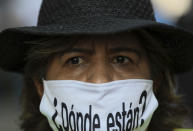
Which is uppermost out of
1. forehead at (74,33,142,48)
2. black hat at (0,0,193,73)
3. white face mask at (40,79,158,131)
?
black hat at (0,0,193,73)

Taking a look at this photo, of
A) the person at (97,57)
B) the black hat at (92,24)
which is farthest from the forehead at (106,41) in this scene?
the black hat at (92,24)

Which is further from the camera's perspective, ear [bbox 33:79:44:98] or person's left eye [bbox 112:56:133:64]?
ear [bbox 33:79:44:98]

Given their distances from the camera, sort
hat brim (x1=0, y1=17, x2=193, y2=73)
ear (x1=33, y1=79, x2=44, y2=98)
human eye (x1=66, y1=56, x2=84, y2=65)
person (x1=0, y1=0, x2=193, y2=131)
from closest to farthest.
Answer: hat brim (x1=0, y1=17, x2=193, y2=73)
person (x1=0, y1=0, x2=193, y2=131)
human eye (x1=66, y1=56, x2=84, y2=65)
ear (x1=33, y1=79, x2=44, y2=98)

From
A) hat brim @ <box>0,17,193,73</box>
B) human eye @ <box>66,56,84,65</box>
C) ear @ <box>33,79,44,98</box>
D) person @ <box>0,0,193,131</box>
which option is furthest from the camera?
ear @ <box>33,79,44,98</box>

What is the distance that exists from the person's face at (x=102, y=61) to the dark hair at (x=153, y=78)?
0.05 m

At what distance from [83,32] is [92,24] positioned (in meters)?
0.10

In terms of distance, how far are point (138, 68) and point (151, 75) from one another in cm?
13

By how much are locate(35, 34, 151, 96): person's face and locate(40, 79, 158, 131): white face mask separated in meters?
0.05

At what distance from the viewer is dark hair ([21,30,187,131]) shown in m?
2.01

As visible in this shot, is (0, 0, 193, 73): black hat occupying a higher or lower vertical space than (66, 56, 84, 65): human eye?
higher

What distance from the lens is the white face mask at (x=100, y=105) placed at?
72.4 inches

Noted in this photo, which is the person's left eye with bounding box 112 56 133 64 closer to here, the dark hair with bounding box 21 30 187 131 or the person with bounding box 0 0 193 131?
the person with bounding box 0 0 193 131

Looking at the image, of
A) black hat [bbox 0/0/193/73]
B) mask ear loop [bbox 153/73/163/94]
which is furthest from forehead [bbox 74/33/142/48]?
mask ear loop [bbox 153/73/163/94]

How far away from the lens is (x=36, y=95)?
8.02 feet
